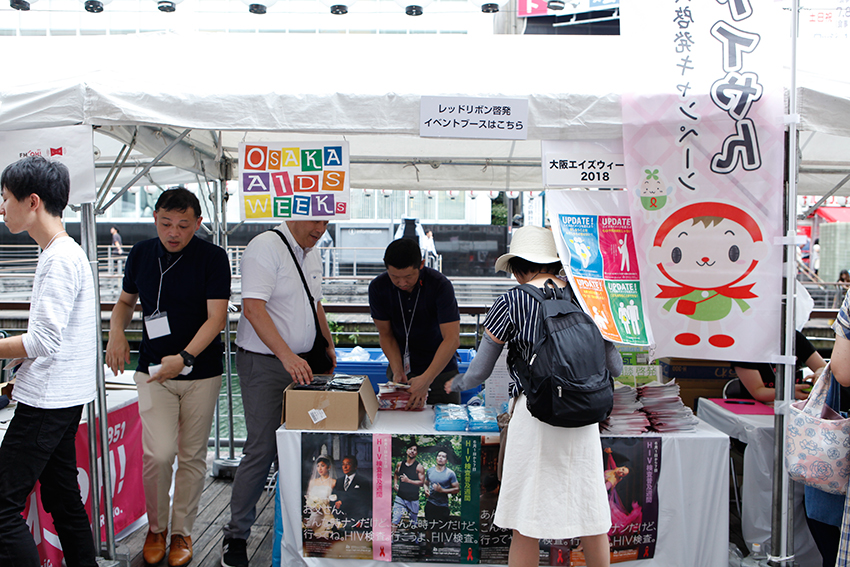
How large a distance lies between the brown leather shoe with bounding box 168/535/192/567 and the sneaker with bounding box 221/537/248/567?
23 cm

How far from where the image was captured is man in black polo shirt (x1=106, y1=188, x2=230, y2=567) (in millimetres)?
3002

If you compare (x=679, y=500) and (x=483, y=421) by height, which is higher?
(x=483, y=421)

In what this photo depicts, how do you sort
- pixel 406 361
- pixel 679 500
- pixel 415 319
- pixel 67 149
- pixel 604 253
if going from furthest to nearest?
pixel 406 361 < pixel 415 319 < pixel 604 253 < pixel 679 500 < pixel 67 149

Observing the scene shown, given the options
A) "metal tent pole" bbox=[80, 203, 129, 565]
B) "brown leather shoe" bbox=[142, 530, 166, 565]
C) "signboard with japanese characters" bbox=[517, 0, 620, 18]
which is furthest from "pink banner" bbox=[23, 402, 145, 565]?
"signboard with japanese characters" bbox=[517, 0, 620, 18]

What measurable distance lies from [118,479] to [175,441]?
1.88ft

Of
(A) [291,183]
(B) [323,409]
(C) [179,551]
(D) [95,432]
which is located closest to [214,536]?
(C) [179,551]

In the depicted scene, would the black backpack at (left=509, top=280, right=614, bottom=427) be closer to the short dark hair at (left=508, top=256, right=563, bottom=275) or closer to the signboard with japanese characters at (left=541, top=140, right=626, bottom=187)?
the short dark hair at (left=508, top=256, right=563, bottom=275)

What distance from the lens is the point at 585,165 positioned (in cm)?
288

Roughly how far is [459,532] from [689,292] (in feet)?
5.41

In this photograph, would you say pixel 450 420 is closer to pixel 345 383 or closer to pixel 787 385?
pixel 345 383

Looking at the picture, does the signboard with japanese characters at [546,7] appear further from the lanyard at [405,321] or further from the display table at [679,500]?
the display table at [679,500]

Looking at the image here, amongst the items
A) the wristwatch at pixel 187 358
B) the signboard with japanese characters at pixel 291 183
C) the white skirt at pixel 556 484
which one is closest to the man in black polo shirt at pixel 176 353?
the wristwatch at pixel 187 358

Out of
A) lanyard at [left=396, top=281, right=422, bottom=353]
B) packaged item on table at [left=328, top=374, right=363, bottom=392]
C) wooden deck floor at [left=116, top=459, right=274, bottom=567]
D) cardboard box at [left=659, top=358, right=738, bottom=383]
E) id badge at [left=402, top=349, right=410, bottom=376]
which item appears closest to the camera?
packaged item on table at [left=328, top=374, right=363, bottom=392]

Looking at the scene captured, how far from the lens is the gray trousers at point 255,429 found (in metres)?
3.00
